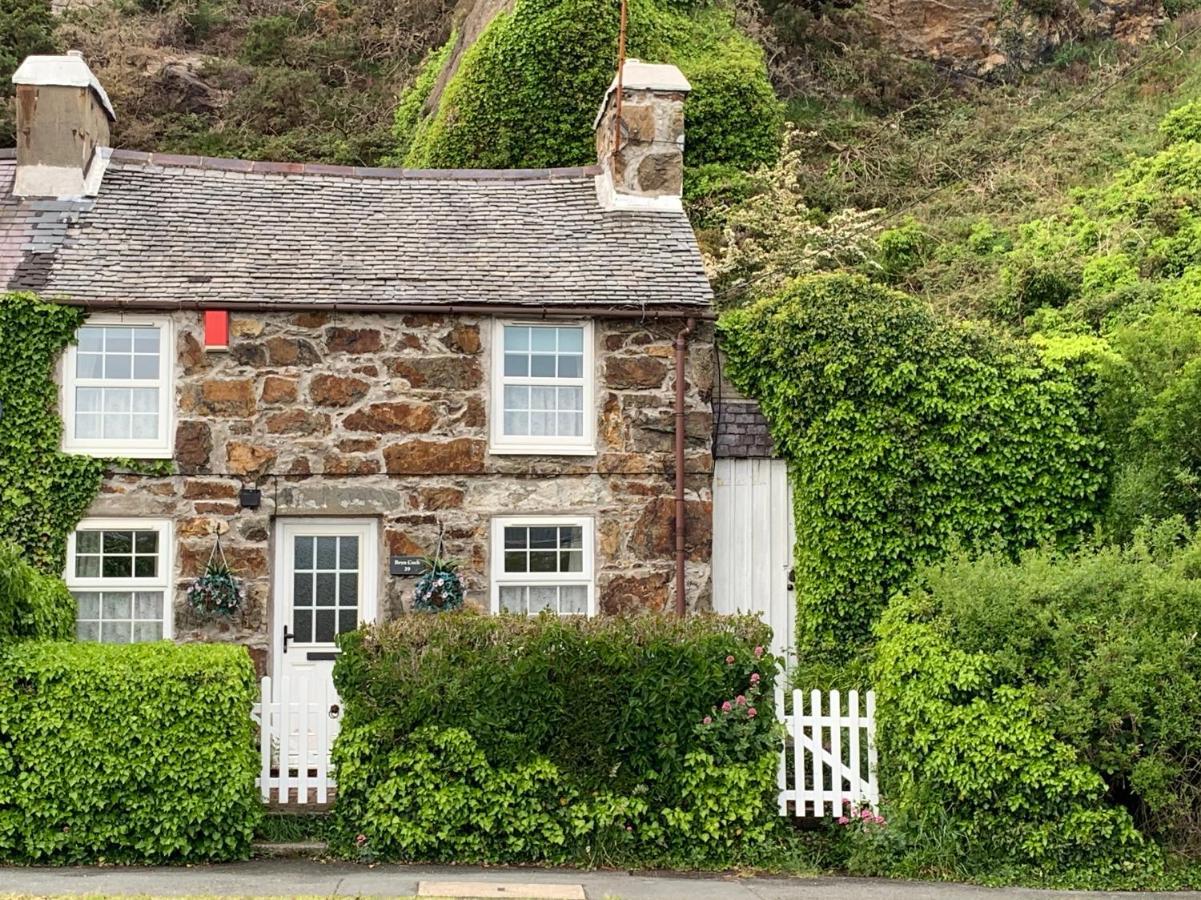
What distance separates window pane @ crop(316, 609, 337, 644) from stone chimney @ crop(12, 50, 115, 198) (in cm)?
578

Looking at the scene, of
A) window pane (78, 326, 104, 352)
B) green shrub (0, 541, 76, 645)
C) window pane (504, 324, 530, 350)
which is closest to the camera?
green shrub (0, 541, 76, 645)

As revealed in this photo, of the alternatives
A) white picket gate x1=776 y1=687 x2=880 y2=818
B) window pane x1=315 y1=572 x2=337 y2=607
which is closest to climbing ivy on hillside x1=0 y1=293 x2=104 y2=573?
window pane x1=315 y1=572 x2=337 y2=607

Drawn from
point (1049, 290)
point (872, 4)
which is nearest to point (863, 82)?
point (872, 4)

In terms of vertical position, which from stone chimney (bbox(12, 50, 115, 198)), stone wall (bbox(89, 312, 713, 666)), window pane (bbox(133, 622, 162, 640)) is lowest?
window pane (bbox(133, 622, 162, 640))

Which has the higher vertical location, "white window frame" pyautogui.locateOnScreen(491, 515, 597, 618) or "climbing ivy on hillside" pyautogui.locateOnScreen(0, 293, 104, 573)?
"climbing ivy on hillside" pyautogui.locateOnScreen(0, 293, 104, 573)

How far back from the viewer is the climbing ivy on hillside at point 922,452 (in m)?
14.2

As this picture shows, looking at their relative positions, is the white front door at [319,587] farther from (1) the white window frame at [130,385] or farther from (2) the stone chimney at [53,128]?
(2) the stone chimney at [53,128]

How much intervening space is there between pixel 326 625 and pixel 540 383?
11.2 ft

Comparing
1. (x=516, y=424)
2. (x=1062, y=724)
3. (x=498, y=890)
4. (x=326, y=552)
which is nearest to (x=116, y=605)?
(x=326, y=552)

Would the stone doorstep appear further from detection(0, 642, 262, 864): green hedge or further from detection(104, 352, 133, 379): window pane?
detection(104, 352, 133, 379): window pane

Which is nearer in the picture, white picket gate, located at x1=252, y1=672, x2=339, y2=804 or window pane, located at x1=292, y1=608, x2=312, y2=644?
white picket gate, located at x1=252, y1=672, x2=339, y2=804

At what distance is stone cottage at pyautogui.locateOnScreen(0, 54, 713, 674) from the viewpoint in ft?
46.1

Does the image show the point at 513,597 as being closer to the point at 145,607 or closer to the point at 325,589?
the point at 325,589

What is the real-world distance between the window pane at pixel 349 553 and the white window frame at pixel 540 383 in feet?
5.77
